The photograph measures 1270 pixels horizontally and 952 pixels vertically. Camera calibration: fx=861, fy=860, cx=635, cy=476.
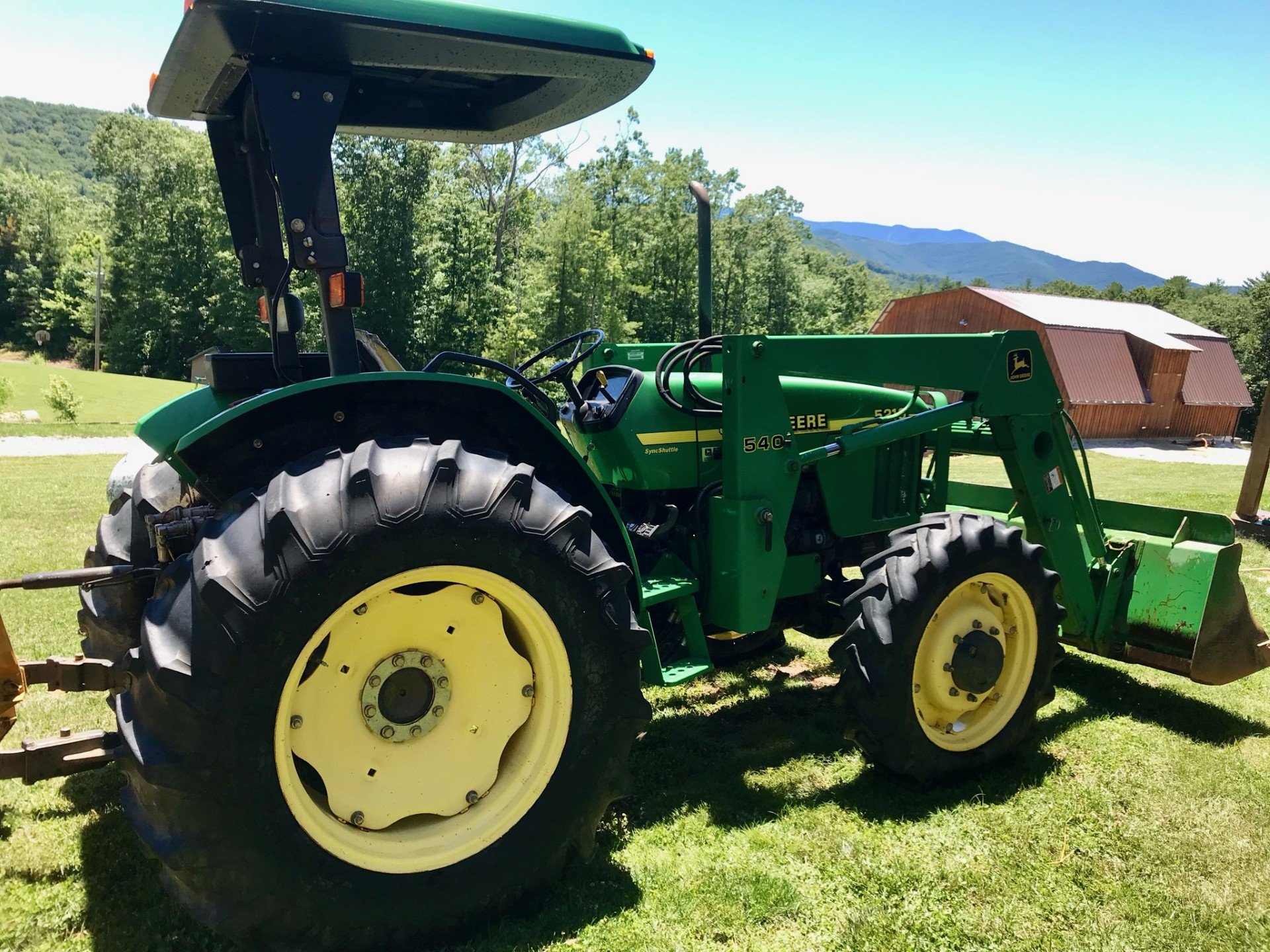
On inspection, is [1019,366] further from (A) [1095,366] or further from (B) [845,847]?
(A) [1095,366]

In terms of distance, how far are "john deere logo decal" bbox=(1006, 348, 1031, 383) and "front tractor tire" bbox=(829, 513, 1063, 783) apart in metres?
0.85

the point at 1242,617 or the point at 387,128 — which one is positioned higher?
the point at 387,128

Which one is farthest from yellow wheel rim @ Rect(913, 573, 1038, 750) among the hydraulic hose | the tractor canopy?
the tractor canopy

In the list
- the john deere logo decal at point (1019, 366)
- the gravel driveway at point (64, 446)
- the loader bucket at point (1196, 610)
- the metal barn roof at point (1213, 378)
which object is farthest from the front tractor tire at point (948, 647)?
the metal barn roof at point (1213, 378)

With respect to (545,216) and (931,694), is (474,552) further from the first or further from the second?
(545,216)

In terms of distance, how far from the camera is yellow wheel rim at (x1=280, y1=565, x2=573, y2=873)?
2.41 metres

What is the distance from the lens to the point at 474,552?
242 cm

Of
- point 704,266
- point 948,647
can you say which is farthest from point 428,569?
point 948,647

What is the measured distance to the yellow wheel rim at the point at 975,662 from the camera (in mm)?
3588

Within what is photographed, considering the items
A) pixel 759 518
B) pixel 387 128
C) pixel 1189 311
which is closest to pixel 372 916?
pixel 759 518

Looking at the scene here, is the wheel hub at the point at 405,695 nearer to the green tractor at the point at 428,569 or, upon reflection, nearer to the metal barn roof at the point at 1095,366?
the green tractor at the point at 428,569

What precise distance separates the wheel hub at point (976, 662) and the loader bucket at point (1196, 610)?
131cm

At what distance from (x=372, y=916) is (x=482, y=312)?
32.1 m

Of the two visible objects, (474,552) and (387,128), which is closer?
(474,552)
